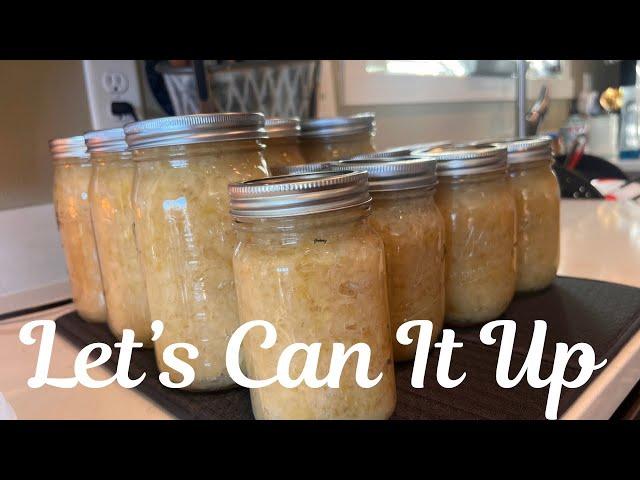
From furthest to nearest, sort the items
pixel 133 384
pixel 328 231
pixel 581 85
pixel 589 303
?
1. pixel 581 85
2. pixel 589 303
3. pixel 133 384
4. pixel 328 231

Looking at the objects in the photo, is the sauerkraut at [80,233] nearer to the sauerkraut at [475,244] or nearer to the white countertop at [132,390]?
the white countertop at [132,390]

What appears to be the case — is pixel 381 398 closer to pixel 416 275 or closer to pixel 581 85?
pixel 416 275

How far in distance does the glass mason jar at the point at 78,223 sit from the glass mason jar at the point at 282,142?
0.23 meters

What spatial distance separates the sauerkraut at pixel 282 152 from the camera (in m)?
0.68

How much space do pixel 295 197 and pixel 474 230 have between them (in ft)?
0.99

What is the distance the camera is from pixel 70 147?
2.23 feet

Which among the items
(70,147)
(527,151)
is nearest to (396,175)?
(527,151)

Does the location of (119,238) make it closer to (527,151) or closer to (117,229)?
(117,229)

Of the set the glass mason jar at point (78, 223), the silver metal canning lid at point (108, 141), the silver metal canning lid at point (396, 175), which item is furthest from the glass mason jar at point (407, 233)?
the glass mason jar at point (78, 223)

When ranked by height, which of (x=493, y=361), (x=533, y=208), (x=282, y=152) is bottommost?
(x=493, y=361)

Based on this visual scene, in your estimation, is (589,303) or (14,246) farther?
(14,246)
